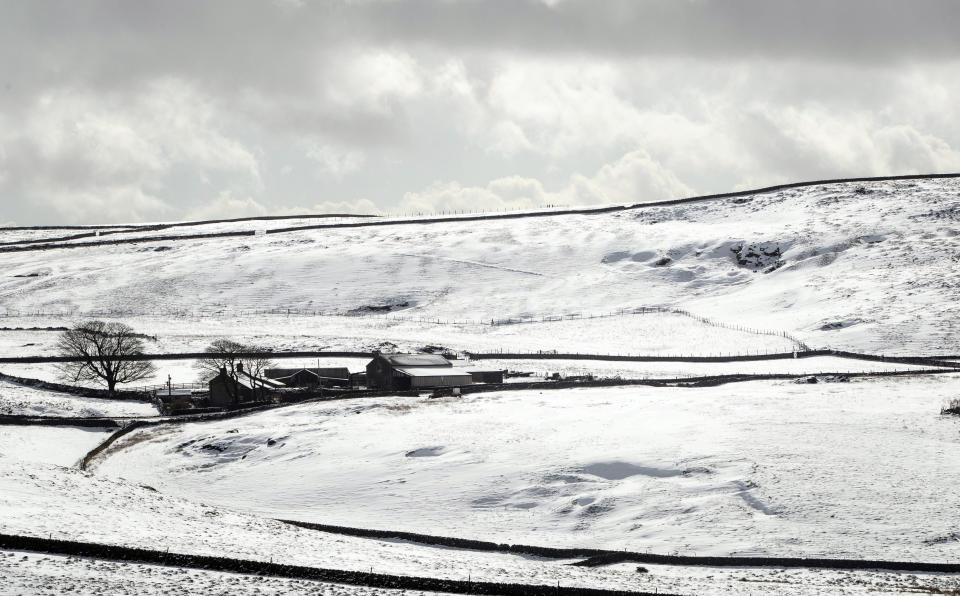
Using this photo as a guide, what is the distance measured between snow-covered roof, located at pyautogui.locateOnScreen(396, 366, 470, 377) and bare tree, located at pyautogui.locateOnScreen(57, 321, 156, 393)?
2321cm

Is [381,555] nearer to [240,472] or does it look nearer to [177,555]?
[177,555]

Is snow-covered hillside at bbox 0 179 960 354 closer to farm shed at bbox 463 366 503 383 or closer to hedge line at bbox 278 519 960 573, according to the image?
farm shed at bbox 463 366 503 383

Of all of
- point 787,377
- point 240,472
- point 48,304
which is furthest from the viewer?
point 48,304

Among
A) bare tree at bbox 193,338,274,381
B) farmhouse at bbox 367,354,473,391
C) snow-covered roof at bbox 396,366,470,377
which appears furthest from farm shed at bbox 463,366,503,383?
bare tree at bbox 193,338,274,381

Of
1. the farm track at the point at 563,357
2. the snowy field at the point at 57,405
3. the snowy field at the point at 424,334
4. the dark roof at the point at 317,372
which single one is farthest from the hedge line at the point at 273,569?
the snowy field at the point at 424,334

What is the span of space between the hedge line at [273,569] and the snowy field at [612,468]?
1053 centimetres

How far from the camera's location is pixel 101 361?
243ft

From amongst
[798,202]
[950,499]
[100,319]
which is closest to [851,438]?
[950,499]

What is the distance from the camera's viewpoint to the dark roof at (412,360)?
2889 inches

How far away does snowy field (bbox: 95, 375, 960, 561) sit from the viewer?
35219mm

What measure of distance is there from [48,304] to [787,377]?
4031 inches

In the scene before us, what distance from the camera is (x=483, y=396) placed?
63.4m

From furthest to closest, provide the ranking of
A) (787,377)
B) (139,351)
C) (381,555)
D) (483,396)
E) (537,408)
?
(139,351), (787,377), (483,396), (537,408), (381,555)

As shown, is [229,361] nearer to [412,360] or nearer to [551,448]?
[412,360]
